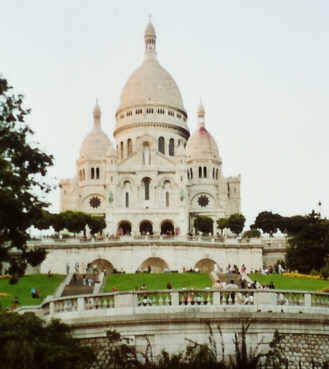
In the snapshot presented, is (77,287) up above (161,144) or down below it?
below

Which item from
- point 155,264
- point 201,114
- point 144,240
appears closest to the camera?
point 144,240

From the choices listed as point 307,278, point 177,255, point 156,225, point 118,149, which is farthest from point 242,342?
point 118,149

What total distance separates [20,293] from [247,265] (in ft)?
97.2

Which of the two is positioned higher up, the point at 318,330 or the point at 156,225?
the point at 156,225

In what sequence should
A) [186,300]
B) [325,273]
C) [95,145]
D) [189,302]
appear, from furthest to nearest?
[95,145], [325,273], [186,300], [189,302]

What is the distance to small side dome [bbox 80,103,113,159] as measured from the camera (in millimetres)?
113000

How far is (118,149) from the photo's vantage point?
117m

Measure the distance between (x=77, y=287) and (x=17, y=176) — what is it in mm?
20280

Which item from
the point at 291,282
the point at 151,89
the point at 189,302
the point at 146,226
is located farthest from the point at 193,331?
the point at 151,89

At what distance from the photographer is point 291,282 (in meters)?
49.8

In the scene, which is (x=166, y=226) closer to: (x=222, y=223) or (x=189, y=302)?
(x=222, y=223)

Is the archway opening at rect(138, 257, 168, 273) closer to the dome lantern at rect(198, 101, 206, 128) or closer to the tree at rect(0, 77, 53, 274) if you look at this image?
the tree at rect(0, 77, 53, 274)

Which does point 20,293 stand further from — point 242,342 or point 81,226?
point 81,226

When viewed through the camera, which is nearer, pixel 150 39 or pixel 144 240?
pixel 144 240
